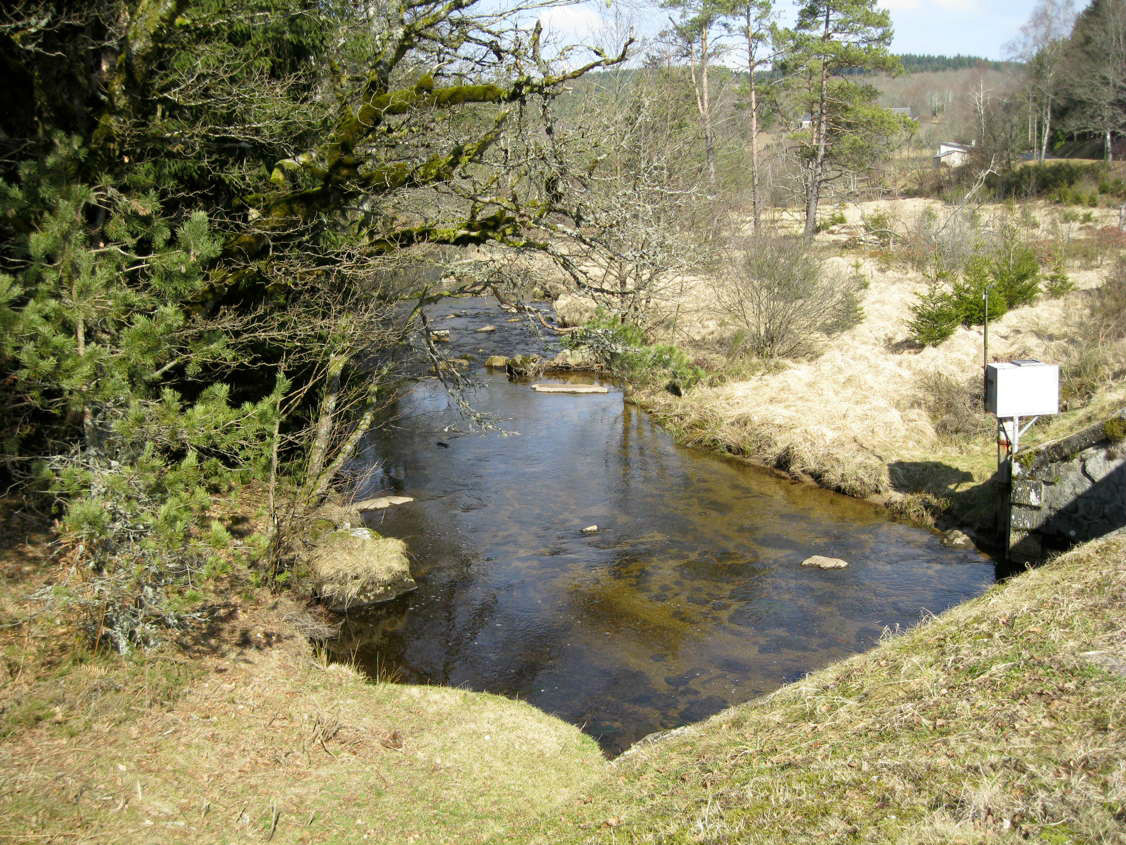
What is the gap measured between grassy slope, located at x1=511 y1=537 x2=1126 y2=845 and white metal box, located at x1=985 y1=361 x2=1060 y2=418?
15.5ft

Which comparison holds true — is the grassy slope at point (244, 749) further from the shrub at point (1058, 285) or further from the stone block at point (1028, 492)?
the shrub at point (1058, 285)

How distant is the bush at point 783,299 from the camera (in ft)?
66.5

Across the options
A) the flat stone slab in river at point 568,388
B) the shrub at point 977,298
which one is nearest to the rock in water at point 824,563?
the flat stone slab in river at point 568,388

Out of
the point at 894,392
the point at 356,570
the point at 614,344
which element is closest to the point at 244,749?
the point at 356,570

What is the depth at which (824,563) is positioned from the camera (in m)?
12.0

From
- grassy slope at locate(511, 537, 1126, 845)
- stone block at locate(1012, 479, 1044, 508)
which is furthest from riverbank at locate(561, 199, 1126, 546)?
grassy slope at locate(511, 537, 1126, 845)

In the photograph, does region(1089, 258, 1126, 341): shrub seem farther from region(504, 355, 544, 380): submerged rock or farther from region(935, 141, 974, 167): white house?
region(935, 141, 974, 167): white house

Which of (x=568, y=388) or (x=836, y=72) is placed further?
(x=836, y=72)

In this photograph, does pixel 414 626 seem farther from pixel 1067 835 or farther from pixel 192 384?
pixel 1067 835

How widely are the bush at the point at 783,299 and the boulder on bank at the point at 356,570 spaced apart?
1226 centimetres

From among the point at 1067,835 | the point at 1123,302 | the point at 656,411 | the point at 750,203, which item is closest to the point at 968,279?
the point at 1123,302

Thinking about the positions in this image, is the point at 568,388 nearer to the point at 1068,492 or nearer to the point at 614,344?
the point at 614,344

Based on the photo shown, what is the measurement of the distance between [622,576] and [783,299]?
1097 centimetres

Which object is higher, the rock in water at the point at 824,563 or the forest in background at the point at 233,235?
the forest in background at the point at 233,235
